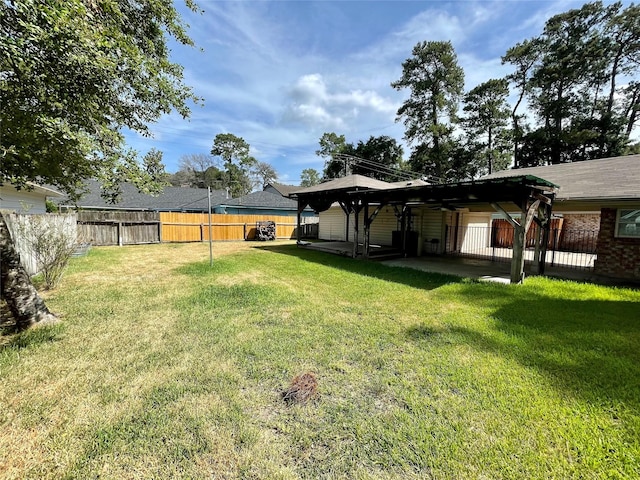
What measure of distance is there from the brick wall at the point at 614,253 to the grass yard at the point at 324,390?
3.15 meters

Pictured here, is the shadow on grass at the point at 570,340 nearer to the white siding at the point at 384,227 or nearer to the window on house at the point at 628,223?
the window on house at the point at 628,223

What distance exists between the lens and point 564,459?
1862 millimetres

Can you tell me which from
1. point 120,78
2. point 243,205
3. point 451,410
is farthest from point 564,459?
point 243,205

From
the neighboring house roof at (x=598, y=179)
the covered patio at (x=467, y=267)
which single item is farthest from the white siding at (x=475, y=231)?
the neighboring house roof at (x=598, y=179)

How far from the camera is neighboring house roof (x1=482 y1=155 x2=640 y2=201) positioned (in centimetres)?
688

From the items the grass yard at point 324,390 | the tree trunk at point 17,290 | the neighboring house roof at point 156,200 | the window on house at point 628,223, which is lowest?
the grass yard at point 324,390

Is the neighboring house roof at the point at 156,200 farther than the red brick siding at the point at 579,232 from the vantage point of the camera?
Yes

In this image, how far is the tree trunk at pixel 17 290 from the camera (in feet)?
11.3

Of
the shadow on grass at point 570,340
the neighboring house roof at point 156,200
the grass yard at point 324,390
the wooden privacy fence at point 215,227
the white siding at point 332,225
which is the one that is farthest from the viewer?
the neighboring house roof at point 156,200

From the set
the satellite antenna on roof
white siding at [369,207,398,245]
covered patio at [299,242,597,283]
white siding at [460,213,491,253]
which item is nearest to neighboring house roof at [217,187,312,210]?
the satellite antenna on roof

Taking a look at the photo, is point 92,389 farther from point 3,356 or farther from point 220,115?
point 220,115

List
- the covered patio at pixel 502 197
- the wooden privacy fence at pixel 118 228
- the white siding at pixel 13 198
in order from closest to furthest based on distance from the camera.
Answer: the covered patio at pixel 502 197 → the white siding at pixel 13 198 → the wooden privacy fence at pixel 118 228

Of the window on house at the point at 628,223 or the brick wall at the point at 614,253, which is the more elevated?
the window on house at the point at 628,223

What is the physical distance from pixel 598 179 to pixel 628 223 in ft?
5.75
